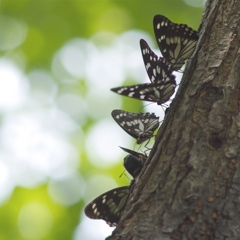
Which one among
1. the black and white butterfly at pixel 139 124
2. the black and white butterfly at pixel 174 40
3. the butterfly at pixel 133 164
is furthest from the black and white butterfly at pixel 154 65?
the butterfly at pixel 133 164

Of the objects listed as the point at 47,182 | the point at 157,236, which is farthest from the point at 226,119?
the point at 47,182

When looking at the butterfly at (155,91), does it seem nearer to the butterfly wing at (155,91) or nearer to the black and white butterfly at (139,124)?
the butterfly wing at (155,91)

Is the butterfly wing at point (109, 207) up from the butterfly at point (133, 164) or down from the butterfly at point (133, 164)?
down

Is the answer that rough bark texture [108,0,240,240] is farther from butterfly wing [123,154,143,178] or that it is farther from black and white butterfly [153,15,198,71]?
black and white butterfly [153,15,198,71]

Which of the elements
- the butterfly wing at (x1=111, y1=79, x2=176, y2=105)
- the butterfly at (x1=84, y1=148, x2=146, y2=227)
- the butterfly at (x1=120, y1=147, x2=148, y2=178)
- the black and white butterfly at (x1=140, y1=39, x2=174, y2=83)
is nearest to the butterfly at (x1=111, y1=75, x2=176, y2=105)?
the butterfly wing at (x1=111, y1=79, x2=176, y2=105)

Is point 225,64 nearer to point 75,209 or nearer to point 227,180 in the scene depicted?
point 227,180
